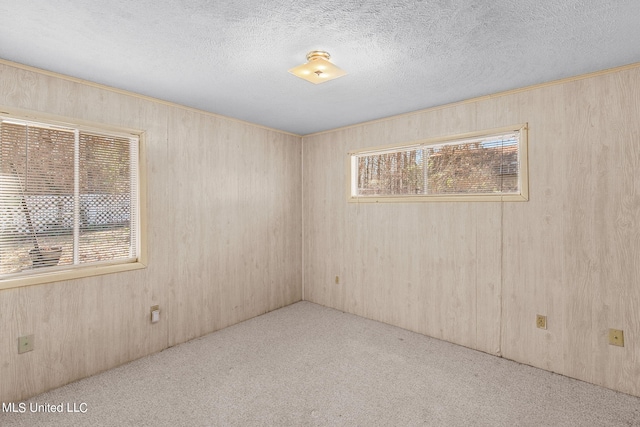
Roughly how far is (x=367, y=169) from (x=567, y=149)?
1.95 metres

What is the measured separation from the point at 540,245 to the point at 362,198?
186 cm

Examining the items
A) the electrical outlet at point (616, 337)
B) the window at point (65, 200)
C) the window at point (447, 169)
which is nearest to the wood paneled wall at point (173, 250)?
the window at point (65, 200)

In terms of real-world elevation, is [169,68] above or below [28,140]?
above

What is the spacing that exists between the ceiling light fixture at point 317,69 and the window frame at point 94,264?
164 centimetres

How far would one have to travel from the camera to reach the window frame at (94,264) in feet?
7.14

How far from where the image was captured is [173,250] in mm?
3053

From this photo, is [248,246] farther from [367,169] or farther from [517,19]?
[517,19]

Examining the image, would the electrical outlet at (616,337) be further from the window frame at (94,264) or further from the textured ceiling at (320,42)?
the window frame at (94,264)

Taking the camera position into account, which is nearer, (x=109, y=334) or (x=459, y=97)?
(x=109, y=334)

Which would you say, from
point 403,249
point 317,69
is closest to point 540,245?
point 403,249

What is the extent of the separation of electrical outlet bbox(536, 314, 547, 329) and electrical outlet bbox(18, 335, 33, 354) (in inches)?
155

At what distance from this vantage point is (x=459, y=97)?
2.88m

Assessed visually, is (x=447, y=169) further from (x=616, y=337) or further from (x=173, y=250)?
(x=173, y=250)

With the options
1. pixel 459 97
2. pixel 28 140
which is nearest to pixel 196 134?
pixel 28 140
